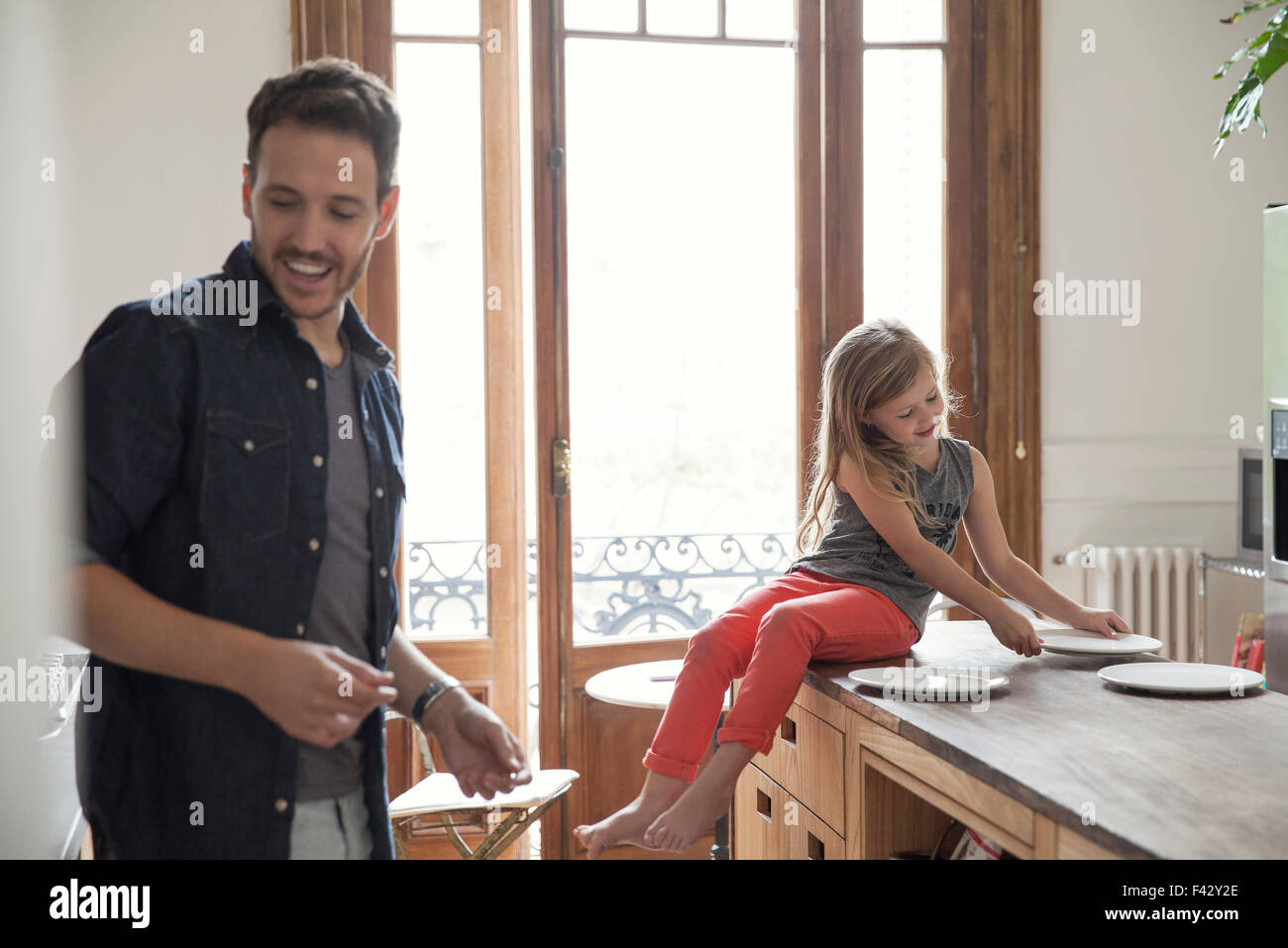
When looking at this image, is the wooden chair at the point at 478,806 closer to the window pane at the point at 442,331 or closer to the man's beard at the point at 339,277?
the window pane at the point at 442,331

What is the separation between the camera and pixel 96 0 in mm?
3000

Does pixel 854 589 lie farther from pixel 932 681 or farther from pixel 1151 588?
pixel 1151 588

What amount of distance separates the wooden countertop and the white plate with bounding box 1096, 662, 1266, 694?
0.02 meters

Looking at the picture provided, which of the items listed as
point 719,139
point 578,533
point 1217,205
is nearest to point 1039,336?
point 1217,205

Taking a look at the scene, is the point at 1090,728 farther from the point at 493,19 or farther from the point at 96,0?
the point at 96,0

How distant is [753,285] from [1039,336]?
922 millimetres

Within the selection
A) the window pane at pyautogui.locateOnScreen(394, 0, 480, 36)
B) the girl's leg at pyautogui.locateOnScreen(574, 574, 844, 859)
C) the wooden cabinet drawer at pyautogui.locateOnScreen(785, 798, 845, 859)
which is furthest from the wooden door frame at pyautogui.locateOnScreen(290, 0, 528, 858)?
the wooden cabinet drawer at pyautogui.locateOnScreen(785, 798, 845, 859)

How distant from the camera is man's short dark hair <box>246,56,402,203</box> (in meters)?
0.93

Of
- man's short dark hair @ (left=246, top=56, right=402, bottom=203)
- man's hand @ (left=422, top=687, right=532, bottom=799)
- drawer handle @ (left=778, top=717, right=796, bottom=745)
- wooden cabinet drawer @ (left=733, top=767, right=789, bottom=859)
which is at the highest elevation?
man's short dark hair @ (left=246, top=56, right=402, bottom=203)

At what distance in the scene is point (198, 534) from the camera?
888 millimetres

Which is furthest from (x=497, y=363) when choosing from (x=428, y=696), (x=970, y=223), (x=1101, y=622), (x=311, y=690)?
(x=311, y=690)

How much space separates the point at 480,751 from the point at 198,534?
0.34 m

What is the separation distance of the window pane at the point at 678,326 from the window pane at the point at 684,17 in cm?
6

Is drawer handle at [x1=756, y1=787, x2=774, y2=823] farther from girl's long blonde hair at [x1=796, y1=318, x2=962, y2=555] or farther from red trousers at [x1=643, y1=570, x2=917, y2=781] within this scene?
girl's long blonde hair at [x1=796, y1=318, x2=962, y2=555]
